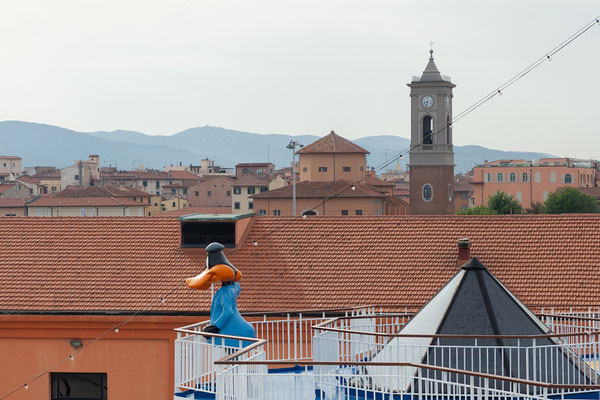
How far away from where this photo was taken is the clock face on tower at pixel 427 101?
98000 millimetres

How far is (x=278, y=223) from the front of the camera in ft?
87.3

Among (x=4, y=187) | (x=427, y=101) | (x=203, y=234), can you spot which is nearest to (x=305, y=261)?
(x=203, y=234)

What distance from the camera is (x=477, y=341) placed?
45.8 feet

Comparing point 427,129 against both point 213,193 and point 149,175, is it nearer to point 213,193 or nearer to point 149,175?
point 213,193

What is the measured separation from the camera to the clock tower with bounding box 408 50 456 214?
3745 inches

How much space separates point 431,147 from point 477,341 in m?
83.0

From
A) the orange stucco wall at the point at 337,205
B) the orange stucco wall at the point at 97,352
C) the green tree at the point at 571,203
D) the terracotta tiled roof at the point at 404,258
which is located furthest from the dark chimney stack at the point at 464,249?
the orange stucco wall at the point at 337,205

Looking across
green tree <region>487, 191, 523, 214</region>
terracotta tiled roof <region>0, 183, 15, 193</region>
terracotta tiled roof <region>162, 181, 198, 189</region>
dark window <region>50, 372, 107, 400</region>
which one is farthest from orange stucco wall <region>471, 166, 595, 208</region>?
dark window <region>50, 372, 107, 400</region>

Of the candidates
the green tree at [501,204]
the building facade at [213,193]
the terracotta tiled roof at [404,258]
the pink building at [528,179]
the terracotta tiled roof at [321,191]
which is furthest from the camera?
the building facade at [213,193]

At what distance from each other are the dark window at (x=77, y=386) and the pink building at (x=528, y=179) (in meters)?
117

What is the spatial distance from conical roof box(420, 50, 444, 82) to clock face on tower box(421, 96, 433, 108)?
2027mm

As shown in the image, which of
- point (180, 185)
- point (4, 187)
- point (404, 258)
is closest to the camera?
point (404, 258)

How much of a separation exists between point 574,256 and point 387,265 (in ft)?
14.6

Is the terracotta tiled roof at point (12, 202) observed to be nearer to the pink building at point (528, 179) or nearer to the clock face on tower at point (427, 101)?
the clock face on tower at point (427, 101)
